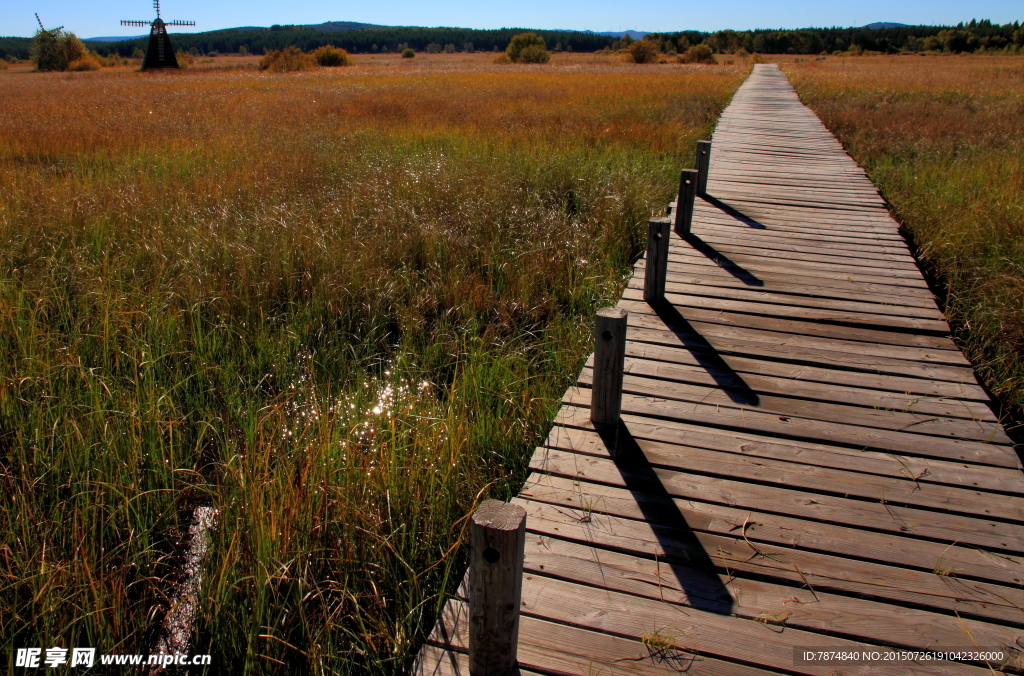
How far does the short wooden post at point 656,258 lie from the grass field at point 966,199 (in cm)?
199

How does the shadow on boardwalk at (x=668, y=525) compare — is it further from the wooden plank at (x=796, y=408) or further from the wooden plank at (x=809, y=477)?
the wooden plank at (x=796, y=408)

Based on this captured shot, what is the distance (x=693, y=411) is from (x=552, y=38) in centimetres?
14881

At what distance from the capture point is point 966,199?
680cm

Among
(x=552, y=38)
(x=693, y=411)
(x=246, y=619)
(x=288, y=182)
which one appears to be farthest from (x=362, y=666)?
(x=552, y=38)

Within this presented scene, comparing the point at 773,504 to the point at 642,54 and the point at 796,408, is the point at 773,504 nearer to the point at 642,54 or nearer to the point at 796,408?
the point at 796,408

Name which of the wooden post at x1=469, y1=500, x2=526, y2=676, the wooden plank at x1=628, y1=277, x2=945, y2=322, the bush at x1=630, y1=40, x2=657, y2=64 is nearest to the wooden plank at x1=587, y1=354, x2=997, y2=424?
the wooden plank at x1=628, y1=277, x2=945, y2=322

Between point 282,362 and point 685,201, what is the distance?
4119 millimetres

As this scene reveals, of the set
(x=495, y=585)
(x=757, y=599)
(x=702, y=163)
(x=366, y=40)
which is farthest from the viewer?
(x=366, y=40)

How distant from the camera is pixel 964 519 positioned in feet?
8.38

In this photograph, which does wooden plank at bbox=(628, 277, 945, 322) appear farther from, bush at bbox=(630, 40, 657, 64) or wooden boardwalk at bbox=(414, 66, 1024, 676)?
bush at bbox=(630, 40, 657, 64)

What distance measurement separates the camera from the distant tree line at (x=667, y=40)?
79.6m

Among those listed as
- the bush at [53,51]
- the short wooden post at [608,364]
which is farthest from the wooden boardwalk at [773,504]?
the bush at [53,51]

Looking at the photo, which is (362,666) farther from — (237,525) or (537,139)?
Result: (537,139)

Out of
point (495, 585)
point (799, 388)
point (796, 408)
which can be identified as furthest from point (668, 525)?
point (799, 388)
